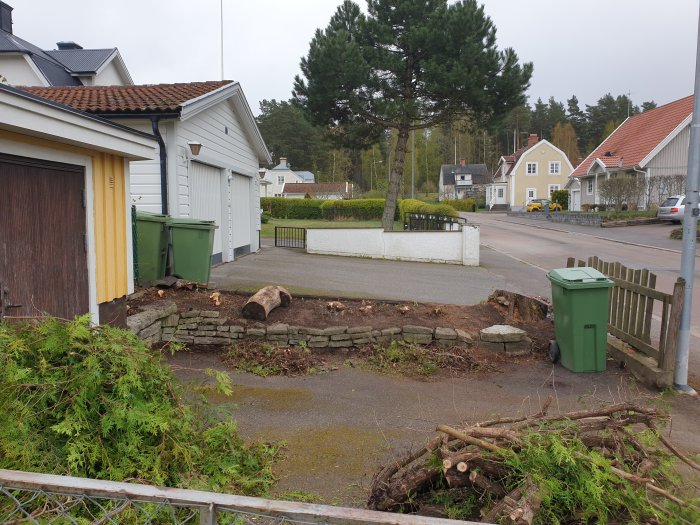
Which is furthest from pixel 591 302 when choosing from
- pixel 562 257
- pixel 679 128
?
pixel 679 128

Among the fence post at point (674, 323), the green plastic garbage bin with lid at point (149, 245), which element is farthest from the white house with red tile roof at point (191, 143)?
the fence post at point (674, 323)

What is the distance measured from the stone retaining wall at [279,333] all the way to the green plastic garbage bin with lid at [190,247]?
160 cm

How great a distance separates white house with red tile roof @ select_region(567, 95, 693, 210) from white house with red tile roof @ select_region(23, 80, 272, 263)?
28.6 meters

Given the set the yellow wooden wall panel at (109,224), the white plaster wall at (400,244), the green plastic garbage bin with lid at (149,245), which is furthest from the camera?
the white plaster wall at (400,244)

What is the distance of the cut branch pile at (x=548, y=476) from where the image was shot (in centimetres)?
255

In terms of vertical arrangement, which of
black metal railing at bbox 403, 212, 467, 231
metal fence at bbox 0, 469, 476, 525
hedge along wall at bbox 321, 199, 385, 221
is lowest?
metal fence at bbox 0, 469, 476, 525

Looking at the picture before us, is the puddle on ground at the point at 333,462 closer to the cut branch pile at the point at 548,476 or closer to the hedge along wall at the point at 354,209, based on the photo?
the cut branch pile at the point at 548,476

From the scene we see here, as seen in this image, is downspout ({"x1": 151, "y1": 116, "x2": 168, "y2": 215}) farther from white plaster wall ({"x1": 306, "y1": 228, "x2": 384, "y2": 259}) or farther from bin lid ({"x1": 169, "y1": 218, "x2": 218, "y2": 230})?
white plaster wall ({"x1": 306, "y1": 228, "x2": 384, "y2": 259})

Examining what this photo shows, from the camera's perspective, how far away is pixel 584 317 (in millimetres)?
6543

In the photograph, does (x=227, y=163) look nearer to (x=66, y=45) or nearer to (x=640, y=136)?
(x=66, y=45)

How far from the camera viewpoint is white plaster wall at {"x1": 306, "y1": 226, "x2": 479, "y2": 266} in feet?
56.0

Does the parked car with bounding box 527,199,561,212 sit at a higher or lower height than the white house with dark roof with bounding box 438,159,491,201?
lower

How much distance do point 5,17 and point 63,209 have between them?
77.1 feet

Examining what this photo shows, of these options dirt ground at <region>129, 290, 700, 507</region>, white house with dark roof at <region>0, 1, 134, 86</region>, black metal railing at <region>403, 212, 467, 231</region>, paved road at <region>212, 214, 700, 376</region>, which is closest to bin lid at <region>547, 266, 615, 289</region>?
dirt ground at <region>129, 290, 700, 507</region>
